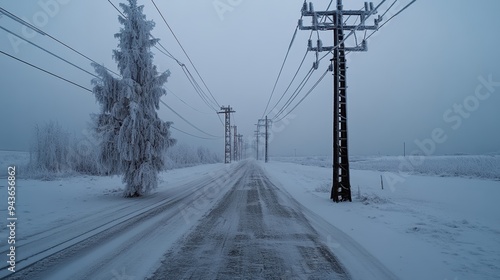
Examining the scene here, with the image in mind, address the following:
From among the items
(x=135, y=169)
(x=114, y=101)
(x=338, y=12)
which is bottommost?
(x=135, y=169)

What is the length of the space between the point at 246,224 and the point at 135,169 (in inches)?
302

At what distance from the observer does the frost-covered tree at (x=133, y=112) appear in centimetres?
1282

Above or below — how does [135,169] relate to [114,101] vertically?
below

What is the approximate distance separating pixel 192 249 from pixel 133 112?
9.12 metres

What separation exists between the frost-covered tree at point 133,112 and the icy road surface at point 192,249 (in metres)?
4.31

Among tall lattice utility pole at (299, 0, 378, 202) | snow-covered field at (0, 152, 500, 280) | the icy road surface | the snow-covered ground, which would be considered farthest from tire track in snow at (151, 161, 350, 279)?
tall lattice utility pole at (299, 0, 378, 202)

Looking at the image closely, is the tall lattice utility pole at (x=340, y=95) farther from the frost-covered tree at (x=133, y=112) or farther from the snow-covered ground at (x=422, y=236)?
the frost-covered tree at (x=133, y=112)

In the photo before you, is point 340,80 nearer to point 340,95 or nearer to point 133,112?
point 340,95

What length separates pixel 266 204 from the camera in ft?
36.3

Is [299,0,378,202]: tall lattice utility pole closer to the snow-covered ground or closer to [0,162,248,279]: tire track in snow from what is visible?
the snow-covered ground

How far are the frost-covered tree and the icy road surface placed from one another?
431 centimetres

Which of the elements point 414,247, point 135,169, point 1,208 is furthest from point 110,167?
point 414,247

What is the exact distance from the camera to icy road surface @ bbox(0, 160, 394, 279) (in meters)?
4.31

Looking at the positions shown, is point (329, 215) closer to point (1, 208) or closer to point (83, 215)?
point (83, 215)
